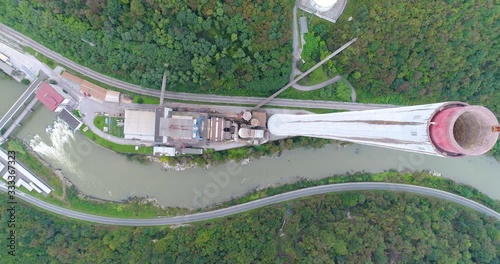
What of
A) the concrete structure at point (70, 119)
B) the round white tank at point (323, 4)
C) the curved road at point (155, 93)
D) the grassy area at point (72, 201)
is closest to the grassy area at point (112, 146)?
the concrete structure at point (70, 119)

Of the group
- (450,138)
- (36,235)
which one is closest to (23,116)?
(36,235)

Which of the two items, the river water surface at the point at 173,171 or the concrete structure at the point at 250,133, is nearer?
the concrete structure at the point at 250,133

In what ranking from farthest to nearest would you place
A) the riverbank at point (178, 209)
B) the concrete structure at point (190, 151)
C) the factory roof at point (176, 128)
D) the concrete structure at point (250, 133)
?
the riverbank at point (178, 209) → the concrete structure at point (190, 151) → the concrete structure at point (250, 133) → the factory roof at point (176, 128)

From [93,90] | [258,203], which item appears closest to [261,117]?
[258,203]

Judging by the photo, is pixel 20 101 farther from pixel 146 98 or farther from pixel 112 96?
pixel 146 98

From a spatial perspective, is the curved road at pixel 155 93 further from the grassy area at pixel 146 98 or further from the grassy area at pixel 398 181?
the grassy area at pixel 398 181

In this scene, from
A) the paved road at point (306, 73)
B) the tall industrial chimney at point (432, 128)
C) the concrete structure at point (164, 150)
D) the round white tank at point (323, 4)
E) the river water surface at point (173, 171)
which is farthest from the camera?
the river water surface at point (173, 171)
